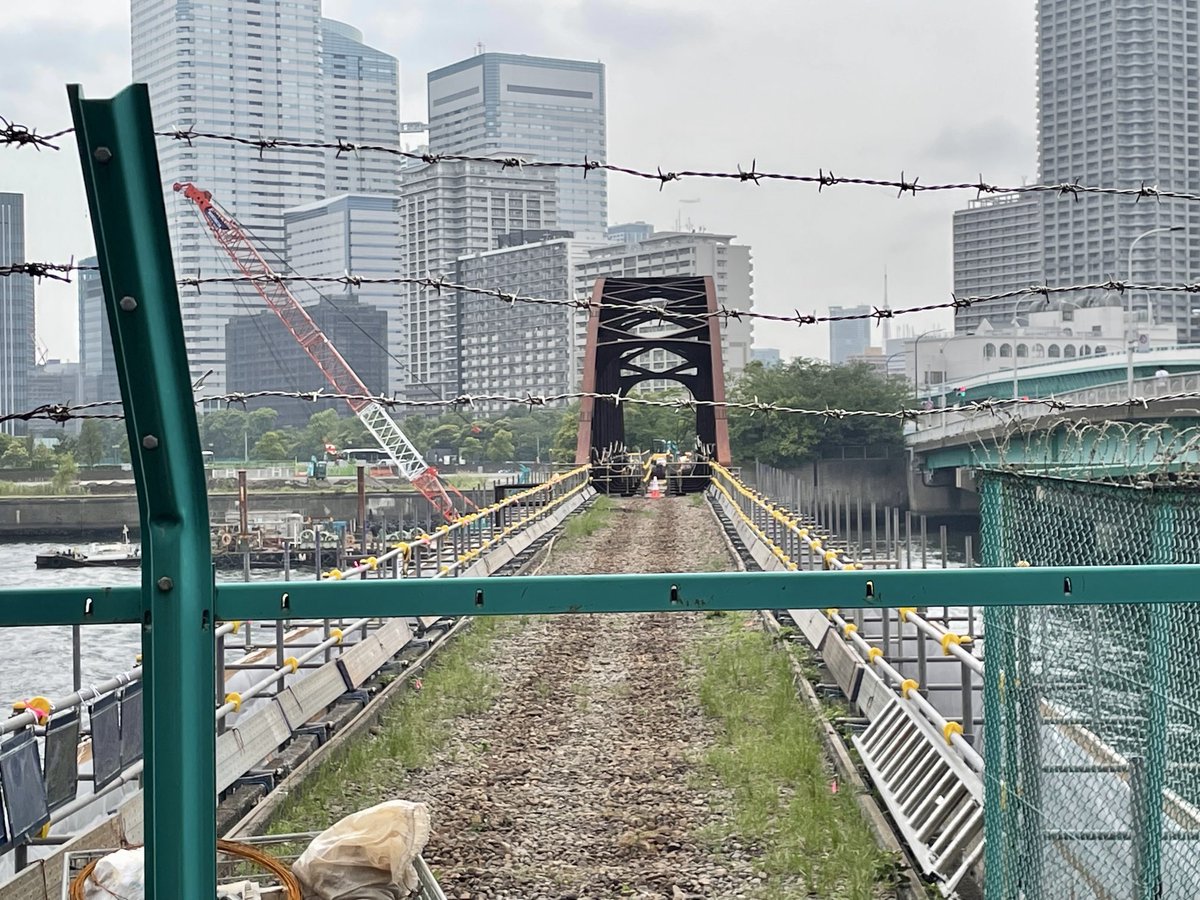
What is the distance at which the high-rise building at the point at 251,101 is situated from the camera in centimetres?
437

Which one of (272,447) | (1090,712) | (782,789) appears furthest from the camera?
(272,447)

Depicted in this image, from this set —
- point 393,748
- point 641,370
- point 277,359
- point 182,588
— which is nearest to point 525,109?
point 277,359

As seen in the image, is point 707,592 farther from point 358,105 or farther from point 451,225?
point 451,225

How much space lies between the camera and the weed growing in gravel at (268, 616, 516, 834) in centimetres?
702

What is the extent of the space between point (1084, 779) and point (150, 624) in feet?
10.9

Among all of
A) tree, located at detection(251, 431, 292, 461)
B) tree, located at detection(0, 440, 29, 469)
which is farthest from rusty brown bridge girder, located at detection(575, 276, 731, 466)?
tree, located at detection(0, 440, 29, 469)

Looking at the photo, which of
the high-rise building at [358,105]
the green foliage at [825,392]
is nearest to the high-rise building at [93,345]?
the high-rise building at [358,105]

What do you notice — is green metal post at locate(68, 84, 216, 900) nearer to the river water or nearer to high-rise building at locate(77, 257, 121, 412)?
high-rise building at locate(77, 257, 121, 412)

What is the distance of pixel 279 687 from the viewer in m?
9.59

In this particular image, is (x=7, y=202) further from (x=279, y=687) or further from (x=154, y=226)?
(x=279, y=687)

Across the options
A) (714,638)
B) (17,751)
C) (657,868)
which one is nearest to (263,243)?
(17,751)

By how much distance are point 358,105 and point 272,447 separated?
4.46 metres

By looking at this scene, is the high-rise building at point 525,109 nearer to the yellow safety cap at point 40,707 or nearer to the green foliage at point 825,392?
the green foliage at point 825,392

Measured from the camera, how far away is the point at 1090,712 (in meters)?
4.20
